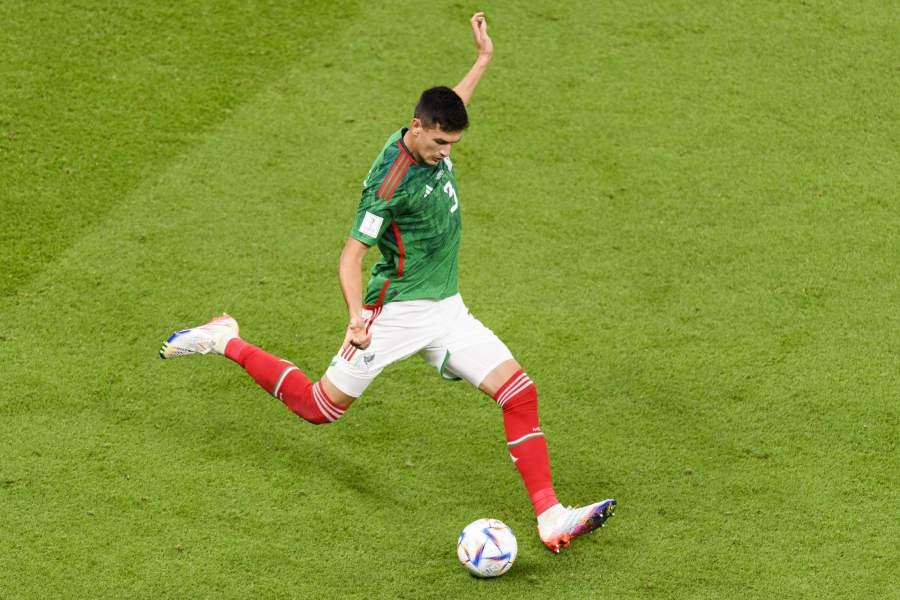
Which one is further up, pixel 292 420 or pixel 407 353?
pixel 407 353

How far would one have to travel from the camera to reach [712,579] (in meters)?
6.09

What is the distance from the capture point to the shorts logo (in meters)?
6.01

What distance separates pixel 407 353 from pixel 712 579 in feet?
5.64

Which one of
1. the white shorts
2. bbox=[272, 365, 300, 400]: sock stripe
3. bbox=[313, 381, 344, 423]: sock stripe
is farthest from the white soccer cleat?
the white shorts

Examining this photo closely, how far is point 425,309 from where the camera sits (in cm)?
638

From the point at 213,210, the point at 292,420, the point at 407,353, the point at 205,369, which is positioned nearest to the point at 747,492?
the point at 407,353

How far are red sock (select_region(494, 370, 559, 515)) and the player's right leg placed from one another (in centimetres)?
79

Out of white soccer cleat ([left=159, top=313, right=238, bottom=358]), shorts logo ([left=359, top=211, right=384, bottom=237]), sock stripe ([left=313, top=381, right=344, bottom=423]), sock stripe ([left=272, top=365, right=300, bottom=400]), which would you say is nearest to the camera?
shorts logo ([left=359, top=211, right=384, bottom=237])

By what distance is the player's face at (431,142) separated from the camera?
5.96 metres

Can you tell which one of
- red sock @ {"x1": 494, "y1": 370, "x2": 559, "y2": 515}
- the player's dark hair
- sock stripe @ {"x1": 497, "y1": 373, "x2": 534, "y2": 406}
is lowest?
red sock @ {"x1": 494, "y1": 370, "x2": 559, "y2": 515}

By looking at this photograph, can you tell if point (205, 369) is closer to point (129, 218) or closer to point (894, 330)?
point (129, 218)

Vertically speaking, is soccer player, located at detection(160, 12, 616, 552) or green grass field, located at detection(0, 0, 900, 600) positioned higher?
soccer player, located at detection(160, 12, 616, 552)

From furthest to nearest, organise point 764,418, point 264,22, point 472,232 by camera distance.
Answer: point 264,22
point 472,232
point 764,418

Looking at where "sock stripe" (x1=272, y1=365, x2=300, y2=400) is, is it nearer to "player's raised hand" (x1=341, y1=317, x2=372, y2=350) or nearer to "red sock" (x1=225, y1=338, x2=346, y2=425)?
"red sock" (x1=225, y1=338, x2=346, y2=425)
